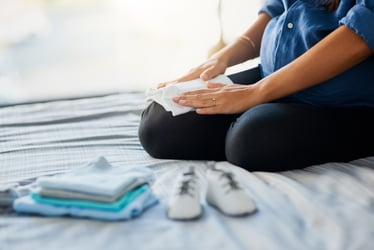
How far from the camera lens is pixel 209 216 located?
89cm

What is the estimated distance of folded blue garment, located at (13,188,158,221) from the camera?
0.87m

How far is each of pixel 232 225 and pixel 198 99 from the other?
43 centimetres

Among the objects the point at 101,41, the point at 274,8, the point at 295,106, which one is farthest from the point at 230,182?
the point at 101,41

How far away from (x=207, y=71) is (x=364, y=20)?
0.45 metres

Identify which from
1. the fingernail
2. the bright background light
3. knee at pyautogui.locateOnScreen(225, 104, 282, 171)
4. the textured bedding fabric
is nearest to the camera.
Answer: the textured bedding fabric

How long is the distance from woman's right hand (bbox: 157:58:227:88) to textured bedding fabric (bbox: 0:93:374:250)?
21 cm

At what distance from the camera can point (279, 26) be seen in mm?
1309

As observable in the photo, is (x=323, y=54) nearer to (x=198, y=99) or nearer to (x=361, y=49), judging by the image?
(x=361, y=49)

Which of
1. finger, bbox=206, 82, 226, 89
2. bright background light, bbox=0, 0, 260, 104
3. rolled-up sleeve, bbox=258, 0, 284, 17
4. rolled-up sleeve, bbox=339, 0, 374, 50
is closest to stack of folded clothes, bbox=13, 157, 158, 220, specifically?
finger, bbox=206, 82, 226, 89

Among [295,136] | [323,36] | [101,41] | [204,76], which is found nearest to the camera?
[295,136]

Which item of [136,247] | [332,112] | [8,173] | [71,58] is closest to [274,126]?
[332,112]

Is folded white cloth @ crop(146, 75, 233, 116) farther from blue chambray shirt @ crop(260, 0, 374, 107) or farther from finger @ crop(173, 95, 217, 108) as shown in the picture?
blue chambray shirt @ crop(260, 0, 374, 107)

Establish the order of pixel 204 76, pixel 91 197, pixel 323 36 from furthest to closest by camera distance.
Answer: pixel 204 76 → pixel 323 36 → pixel 91 197

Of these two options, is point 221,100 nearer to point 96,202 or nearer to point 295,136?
point 295,136
